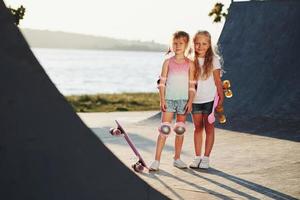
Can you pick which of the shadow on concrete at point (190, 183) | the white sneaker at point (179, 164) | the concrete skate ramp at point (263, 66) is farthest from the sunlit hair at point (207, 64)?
Answer: the concrete skate ramp at point (263, 66)

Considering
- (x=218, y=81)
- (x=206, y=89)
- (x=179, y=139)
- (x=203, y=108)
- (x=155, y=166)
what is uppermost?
(x=218, y=81)

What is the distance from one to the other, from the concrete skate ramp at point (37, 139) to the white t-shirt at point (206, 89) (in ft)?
9.35

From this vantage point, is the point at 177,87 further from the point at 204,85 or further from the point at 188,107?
the point at 204,85

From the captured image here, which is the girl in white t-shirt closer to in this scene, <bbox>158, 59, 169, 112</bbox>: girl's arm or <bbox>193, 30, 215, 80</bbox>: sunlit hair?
<bbox>193, 30, 215, 80</bbox>: sunlit hair

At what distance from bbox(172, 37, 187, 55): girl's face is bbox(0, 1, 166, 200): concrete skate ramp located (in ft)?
8.16

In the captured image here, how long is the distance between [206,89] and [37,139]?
126 inches

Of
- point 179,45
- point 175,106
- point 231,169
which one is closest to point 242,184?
point 231,169

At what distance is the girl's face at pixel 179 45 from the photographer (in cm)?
589

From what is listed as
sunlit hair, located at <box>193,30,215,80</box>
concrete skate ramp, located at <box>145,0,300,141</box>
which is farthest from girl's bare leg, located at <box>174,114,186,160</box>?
concrete skate ramp, located at <box>145,0,300,141</box>

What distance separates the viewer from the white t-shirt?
20.6 ft

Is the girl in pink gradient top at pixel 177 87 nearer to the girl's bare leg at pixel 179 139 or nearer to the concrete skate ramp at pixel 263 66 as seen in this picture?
the girl's bare leg at pixel 179 139

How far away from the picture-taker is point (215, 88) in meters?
6.39

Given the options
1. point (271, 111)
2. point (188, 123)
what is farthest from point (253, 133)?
point (188, 123)

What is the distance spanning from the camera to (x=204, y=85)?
6.33 meters
